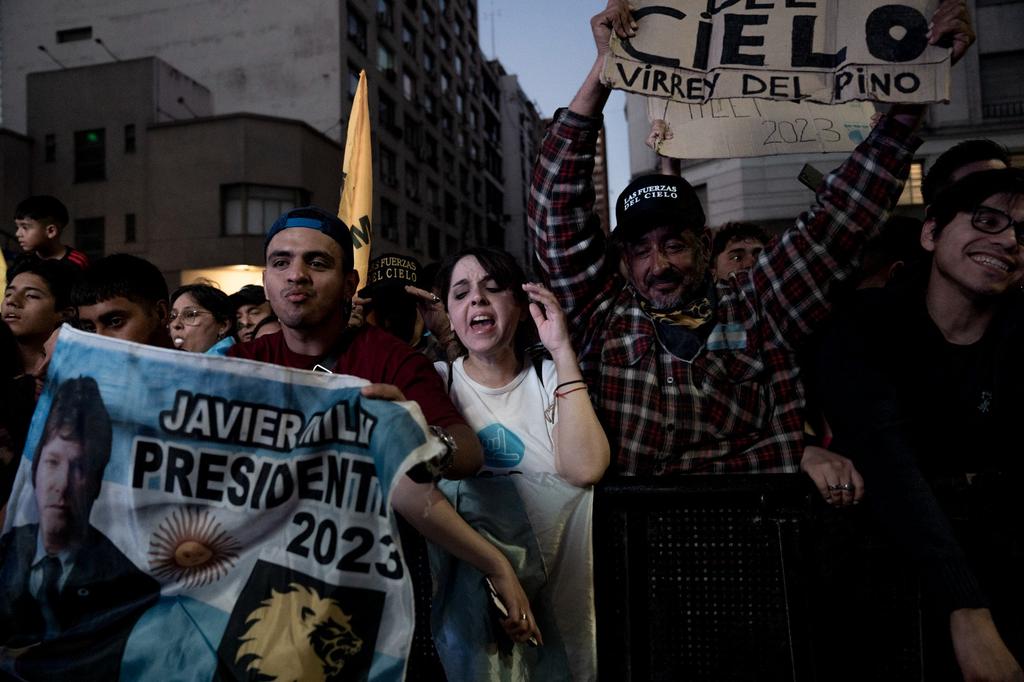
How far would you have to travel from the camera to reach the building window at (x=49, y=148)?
2258 centimetres

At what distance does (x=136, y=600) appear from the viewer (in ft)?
5.43

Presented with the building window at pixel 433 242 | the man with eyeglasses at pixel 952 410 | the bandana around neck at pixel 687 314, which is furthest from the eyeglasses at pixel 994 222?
the building window at pixel 433 242

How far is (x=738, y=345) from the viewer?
7.90 ft

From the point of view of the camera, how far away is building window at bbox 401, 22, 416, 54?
3219 centimetres

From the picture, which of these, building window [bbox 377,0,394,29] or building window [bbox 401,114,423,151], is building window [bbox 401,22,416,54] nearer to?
building window [bbox 377,0,394,29]

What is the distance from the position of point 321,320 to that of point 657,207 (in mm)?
1328

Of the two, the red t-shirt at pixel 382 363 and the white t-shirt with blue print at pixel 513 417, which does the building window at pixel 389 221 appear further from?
the white t-shirt with blue print at pixel 513 417

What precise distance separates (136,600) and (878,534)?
6.47 feet

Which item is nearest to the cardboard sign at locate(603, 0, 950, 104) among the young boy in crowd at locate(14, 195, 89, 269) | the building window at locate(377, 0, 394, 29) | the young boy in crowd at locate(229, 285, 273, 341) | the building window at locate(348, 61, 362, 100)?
the young boy in crowd at locate(229, 285, 273, 341)

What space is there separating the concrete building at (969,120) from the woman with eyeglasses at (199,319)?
14545 millimetres

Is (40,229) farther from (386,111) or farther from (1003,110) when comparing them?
(386,111)

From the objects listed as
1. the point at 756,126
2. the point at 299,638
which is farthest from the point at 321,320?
the point at 756,126

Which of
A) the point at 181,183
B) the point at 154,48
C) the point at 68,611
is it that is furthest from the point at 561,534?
the point at 154,48

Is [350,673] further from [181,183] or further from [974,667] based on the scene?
[181,183]
